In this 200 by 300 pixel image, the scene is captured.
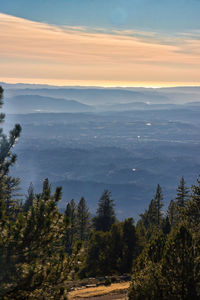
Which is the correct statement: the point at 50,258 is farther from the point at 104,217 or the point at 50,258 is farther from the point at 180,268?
the point at 104,217

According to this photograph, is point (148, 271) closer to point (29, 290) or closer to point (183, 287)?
point (183, 287)

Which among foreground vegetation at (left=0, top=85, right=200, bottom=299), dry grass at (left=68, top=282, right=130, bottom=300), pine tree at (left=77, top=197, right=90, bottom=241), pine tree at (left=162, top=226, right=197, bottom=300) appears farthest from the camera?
pine tree at (left=77, top=197, right=90, bottom=241)

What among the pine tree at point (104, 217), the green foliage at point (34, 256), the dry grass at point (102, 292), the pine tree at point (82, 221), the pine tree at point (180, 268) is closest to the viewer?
the green foliage at point (34, 256)

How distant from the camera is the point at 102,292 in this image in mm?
25219

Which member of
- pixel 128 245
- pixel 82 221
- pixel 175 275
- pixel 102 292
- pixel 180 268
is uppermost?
pixel 82 221

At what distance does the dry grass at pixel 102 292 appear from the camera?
23.8 metres

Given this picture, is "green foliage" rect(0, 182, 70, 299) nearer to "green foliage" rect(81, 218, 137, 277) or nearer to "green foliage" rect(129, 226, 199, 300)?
"green foliage" rect(129, 226, 199, 300)

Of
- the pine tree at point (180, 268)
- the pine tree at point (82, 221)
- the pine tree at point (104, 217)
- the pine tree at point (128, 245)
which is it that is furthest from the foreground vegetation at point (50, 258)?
the pine tree at point (82, 221)

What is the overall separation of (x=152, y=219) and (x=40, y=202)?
209ft

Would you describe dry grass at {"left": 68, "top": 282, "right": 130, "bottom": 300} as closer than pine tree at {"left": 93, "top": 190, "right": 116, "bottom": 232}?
Yes

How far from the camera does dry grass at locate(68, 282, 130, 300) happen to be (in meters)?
23.8

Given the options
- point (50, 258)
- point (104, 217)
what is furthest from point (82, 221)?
point (50, 258)

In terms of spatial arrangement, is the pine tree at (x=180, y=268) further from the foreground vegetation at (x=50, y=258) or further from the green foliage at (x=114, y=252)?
the green foliage at (x=114, y=252)

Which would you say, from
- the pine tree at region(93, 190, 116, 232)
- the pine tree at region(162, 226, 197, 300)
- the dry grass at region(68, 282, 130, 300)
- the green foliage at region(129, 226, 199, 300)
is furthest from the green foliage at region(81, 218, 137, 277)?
the pine tree at region(162, 226, 197, 300)
